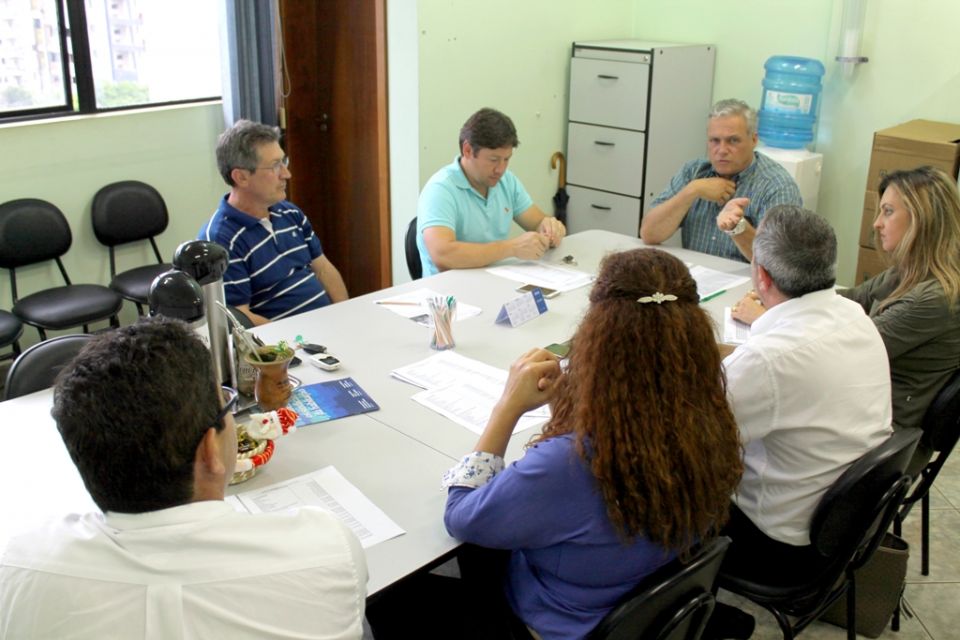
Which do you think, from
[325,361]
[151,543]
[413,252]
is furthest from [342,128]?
[151,543]

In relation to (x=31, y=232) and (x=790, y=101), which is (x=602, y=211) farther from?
(x=31, y=232)

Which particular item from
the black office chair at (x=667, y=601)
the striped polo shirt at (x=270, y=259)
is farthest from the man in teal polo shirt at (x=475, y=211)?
the black office chair at (x=667, y=601)

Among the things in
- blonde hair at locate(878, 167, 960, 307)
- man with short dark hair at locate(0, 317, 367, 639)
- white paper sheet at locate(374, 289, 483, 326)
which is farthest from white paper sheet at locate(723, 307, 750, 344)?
man with short dark hair at locate(0, 317, 367, 639)

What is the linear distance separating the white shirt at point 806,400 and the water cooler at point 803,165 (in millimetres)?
2565

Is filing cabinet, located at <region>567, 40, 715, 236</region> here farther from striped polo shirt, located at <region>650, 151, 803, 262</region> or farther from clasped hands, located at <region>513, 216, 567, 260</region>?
clasped hands, located at <region>513, 216, 567, 260</region>

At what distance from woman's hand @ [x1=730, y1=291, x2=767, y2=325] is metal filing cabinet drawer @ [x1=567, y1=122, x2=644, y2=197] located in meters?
2.12

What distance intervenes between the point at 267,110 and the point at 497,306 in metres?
2.24

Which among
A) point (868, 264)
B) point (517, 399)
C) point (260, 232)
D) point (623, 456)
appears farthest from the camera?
point (868, 264)

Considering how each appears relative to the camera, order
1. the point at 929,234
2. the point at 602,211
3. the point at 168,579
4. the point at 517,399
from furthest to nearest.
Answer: the point at 602,211 → the point at 929,234 → the point at 517,399 → the point at 168,579

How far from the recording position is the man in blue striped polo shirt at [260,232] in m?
2.83

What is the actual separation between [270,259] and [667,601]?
1998 mm

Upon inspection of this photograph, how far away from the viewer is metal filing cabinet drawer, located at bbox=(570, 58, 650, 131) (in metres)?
4.54

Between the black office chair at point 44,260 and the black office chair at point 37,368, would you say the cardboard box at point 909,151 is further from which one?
the black office chair at point 44,260

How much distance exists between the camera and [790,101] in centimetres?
441
